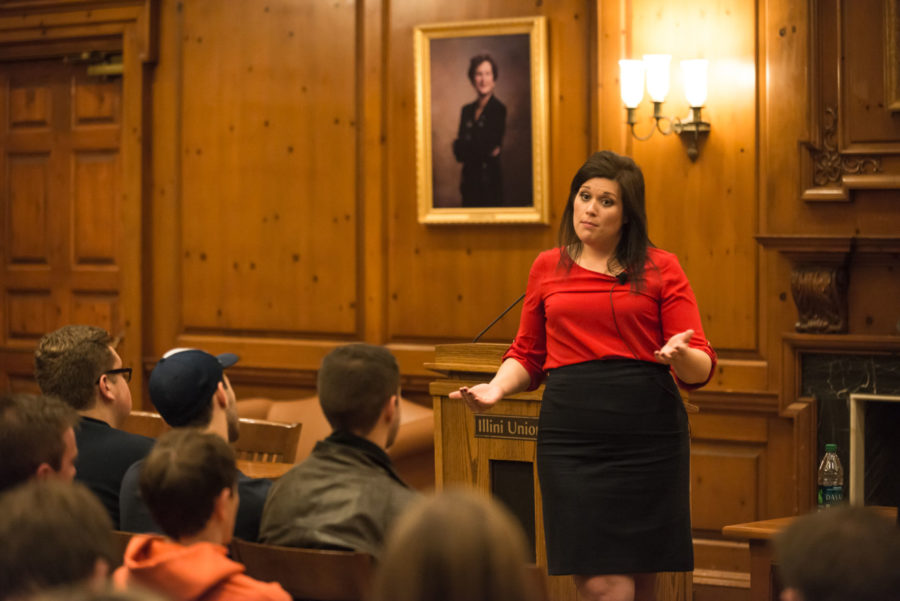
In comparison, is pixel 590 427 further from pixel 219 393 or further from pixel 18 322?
pixel 18 322

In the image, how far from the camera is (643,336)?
8.89 feet

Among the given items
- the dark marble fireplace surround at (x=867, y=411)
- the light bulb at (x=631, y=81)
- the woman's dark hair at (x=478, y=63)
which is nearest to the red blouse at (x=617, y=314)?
the dark marble fireplace surround at (x=867, y=411)

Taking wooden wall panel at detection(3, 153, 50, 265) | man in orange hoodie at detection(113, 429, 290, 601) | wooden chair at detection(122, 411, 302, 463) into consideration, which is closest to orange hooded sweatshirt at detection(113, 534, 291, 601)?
man in orange hoodie at detection(113, 429, 290, 601)

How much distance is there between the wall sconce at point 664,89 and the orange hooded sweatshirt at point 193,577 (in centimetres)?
349

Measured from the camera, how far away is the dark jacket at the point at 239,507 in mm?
2295

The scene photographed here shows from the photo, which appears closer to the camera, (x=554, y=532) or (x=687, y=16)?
(x=554, y=532)

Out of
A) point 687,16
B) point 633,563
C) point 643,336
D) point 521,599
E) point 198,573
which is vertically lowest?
point 633,563

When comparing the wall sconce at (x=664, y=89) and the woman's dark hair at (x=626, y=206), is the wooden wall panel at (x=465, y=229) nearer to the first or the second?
the wall sconce at (x=664, y=89)

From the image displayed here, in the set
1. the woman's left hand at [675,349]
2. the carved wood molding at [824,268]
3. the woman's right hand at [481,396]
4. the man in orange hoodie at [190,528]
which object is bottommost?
the man in orange hoodie at [190,528]

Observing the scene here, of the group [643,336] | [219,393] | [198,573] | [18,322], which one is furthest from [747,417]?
[18,322]

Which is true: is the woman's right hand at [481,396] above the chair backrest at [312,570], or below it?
above

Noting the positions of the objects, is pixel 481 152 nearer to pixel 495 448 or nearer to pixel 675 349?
pixel 495 448

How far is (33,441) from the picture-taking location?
2.15 meters

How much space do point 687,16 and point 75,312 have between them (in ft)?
12.6
